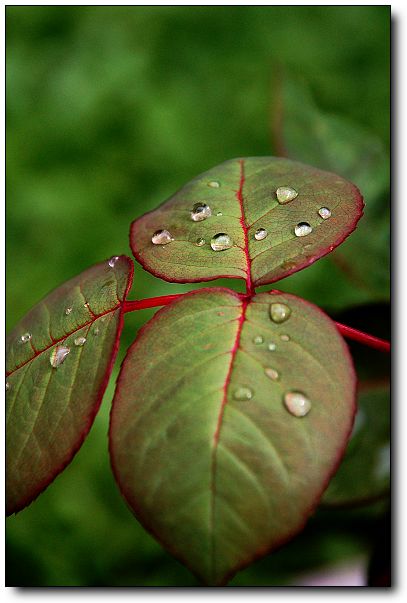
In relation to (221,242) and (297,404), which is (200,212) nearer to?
(221,242)

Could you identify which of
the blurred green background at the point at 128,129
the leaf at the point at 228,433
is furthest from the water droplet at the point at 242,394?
the blurred green background at the point at 128,129

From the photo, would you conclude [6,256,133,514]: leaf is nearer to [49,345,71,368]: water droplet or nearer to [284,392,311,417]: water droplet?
[49,345,71,368]: water droplet

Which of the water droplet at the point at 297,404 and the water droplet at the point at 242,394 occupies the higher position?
the water droplet at the point at 242,394

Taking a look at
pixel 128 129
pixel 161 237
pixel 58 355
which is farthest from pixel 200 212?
pixel 128 129

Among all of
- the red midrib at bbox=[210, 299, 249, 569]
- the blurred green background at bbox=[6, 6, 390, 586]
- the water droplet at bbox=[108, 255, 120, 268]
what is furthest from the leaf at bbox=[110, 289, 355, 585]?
the blurred green background at bbox=[6, 6, 390, 586]

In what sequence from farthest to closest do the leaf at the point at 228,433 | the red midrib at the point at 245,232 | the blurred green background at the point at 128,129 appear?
the blurred green background at the point at 128,129
the red midrib at the point at 245,232
the leaf at the point at 228,433

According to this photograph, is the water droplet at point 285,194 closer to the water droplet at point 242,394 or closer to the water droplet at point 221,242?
the water droplet at point 221,242
